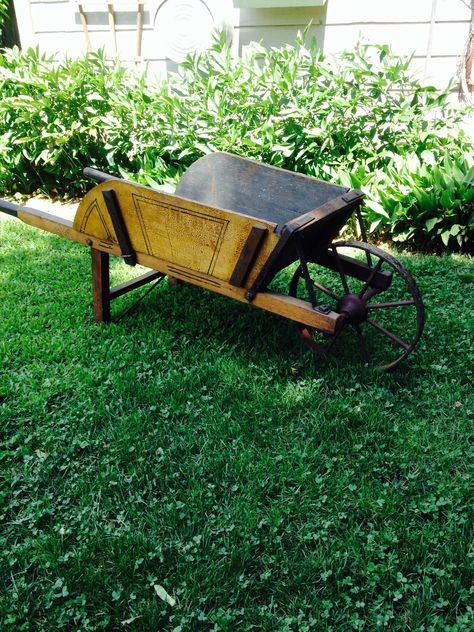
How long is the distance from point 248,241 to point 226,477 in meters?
1.05

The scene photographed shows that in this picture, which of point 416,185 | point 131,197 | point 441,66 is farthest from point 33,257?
point 441,66

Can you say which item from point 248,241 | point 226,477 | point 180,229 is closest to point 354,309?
point 248,241

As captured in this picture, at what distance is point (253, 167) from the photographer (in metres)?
3.32

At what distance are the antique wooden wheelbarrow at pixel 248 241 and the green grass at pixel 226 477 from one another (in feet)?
0.76

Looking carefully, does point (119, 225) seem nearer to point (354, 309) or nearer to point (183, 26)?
point (354, 309)

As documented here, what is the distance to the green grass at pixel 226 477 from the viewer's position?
1837 mm

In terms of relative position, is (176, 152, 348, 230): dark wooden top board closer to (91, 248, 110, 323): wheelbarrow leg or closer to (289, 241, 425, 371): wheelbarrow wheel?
(289, 241, 425, 371): wheelbarrow wheel

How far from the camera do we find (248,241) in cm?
253

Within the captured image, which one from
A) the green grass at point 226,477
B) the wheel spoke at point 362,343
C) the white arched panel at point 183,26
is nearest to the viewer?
the green grass at point 226,477

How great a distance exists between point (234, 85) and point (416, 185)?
1799 millimetres

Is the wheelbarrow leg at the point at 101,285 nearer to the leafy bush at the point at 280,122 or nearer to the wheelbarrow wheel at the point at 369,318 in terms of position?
the wheelbarrow wheel at the point at 369,318

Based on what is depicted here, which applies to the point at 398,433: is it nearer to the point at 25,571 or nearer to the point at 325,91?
the point at 25,571

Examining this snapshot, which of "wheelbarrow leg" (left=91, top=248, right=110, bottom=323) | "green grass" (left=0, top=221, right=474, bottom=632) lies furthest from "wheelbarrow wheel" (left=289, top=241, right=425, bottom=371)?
"wheelbarrow leg" (left=91, top=248, right=110, bottom=323)

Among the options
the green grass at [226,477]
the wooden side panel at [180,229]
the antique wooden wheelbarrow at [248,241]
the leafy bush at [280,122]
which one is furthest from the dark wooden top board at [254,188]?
the leafy bush at [280,122]
